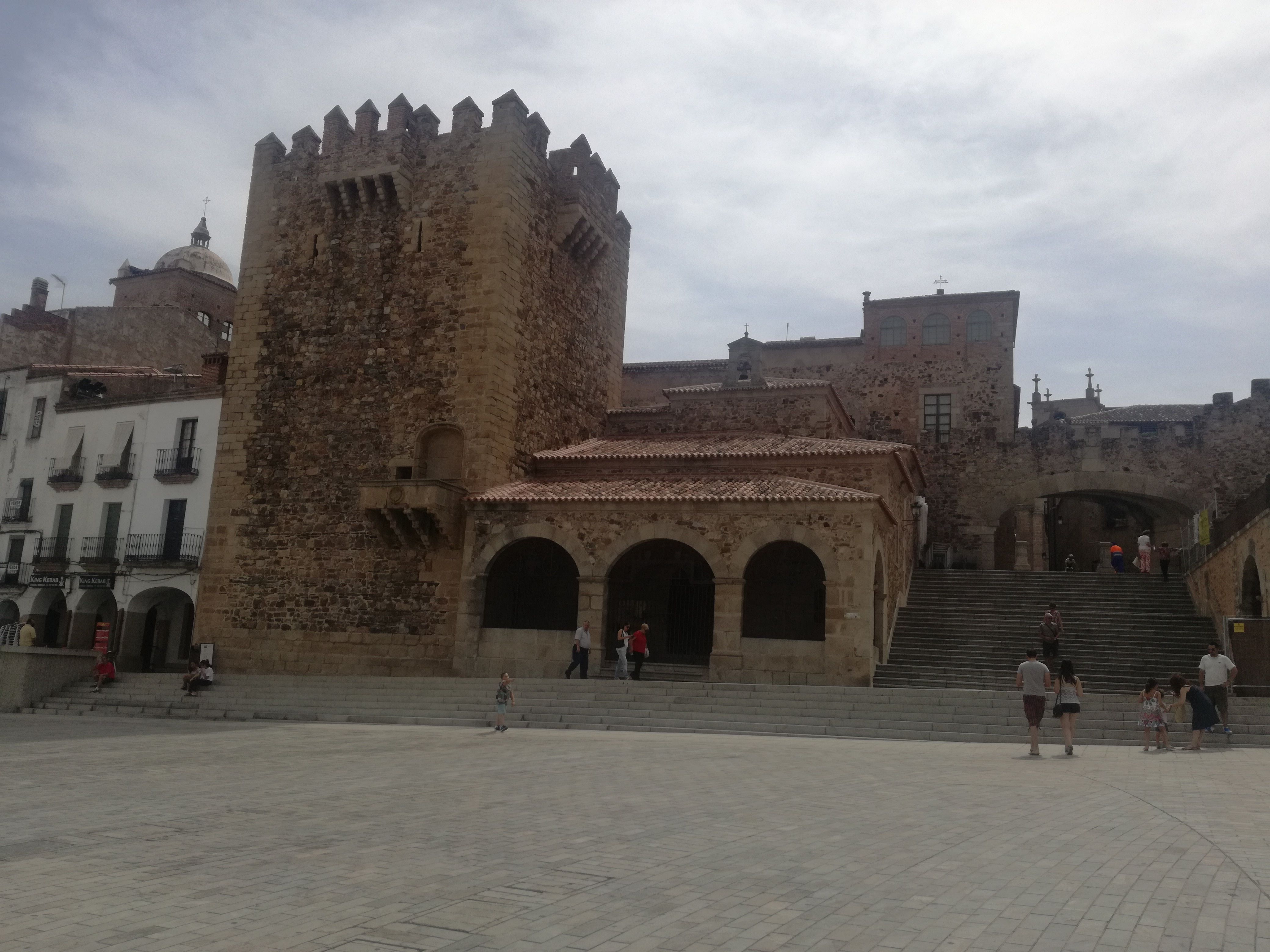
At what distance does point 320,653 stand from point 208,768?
12959mm

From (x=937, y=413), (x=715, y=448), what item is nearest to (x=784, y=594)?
(x=715, y=448)

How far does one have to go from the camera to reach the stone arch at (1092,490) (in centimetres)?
2956

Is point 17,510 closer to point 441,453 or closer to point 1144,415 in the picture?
point 441,453

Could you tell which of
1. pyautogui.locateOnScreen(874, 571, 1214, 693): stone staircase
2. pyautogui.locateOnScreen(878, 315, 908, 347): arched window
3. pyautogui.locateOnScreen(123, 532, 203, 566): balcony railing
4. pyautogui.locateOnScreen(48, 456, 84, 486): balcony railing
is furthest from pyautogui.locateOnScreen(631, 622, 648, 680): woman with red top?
pyautogui.locateOnScreen(48, 456, 84, 486): balcony railing

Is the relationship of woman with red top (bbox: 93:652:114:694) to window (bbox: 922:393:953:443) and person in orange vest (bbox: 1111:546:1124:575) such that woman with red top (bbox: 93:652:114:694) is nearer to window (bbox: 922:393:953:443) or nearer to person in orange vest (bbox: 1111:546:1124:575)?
window (bbox: 922:393:953:443)

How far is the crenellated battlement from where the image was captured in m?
24.4

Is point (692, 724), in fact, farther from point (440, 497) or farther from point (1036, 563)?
point (1036, 563)

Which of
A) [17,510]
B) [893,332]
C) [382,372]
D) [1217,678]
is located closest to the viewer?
[1217,678]

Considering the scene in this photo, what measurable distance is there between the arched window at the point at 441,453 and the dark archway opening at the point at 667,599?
4.18 metres

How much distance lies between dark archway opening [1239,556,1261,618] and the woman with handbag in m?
7.73

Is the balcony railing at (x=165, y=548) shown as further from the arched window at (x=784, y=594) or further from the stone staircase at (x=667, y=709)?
the arched window at (x=784, y=594)

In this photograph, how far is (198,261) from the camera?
44406mm

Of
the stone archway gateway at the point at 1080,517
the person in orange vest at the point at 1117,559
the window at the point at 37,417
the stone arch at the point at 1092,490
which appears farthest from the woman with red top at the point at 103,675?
the person in orange vest at the point at 1117,559

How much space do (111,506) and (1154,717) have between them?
90.5 feet
